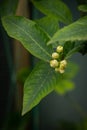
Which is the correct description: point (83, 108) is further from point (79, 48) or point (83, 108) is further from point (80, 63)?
point (79, 48)

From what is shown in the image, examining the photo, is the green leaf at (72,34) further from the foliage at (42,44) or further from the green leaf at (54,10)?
the green leaf at (54,10)

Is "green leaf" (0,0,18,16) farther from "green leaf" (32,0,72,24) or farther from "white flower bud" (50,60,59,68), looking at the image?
"white flower bud" (50,60,59,68)

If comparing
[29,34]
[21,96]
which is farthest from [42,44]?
[21,96]

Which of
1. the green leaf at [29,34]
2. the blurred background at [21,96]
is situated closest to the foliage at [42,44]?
the green leaf at [29,34]

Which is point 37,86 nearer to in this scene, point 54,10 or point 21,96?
point 54,10

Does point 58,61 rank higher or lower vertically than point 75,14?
higher

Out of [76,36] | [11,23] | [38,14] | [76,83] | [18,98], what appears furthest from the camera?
[76,83]

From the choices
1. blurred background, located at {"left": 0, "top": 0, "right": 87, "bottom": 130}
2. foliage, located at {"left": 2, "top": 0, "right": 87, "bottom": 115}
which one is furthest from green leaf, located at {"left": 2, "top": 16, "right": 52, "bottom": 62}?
blurred background, located at {"left": 0, "top": 0, "right": 87, "bottom": 130}

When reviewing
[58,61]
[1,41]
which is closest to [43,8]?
[58,61]
